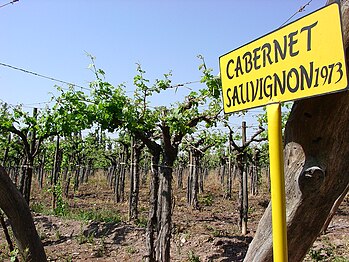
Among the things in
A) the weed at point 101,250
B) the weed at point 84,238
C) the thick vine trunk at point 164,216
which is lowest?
the weed at point 101,250

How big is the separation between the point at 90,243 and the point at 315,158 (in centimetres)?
796

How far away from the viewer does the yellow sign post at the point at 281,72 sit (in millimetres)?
1306

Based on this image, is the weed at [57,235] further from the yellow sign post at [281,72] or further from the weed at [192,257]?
the yellow sign post at [281,72]

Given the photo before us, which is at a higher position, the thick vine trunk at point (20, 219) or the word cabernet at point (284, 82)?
the word cabernet at point (284, 82)

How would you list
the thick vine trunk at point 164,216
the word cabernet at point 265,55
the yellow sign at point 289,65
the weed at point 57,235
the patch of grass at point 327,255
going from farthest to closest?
1. the weed at point 57,235
2. the patch of grass at point 327,255
3. the thick vine trunk at point 164,216
4. the word cabernet at point 265,55
5. the yellow sign at point 289,65

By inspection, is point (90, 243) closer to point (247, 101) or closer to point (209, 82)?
point (209, 82)

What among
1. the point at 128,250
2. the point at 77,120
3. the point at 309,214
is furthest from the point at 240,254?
the point at 309,214

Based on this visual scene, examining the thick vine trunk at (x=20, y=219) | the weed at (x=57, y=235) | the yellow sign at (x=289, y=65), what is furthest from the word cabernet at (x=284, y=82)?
the weed at (x=57, y=235)

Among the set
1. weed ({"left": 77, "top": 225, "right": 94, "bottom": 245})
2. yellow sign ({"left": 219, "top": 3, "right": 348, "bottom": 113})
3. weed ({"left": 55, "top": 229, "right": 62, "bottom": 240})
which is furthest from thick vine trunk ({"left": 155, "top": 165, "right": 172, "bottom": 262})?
yellow sign ({"left": 219, "top": 3, "right": 348, "bottom": 113})

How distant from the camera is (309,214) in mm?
1804

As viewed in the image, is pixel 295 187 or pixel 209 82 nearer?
pixel 295 187

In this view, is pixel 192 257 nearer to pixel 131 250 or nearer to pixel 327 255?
pixel 131 250

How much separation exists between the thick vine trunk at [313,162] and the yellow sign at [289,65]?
1.13ft

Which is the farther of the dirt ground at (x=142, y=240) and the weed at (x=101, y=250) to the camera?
the weed at (x=101, y=250)
